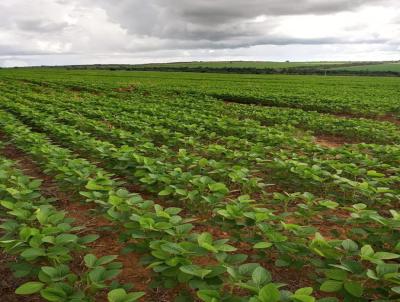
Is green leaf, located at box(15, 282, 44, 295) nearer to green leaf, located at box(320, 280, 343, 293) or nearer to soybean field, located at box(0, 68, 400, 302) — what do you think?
soybean field, located at box(0, 68, 400, 302)

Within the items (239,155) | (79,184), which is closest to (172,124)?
(239,155)

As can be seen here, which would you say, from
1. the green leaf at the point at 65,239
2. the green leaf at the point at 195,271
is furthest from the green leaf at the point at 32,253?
the green leaf at the point at 195,271

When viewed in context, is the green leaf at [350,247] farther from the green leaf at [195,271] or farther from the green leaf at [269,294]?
the green leaf at [195,271]

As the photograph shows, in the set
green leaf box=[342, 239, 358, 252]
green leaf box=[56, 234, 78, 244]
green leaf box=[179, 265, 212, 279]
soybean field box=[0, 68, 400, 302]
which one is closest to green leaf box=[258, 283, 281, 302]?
soybean field box=[0, 68, 400, 302]

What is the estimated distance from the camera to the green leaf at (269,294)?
6.10ft

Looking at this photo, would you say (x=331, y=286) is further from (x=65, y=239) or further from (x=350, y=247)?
(x=65, y=239)

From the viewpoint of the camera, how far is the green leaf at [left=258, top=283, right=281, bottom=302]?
1860 millimetres

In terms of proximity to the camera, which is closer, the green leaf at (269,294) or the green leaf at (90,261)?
the green leaf at (269,294)

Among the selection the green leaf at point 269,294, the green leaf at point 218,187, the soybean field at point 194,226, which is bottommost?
the soybean field at point 194,226

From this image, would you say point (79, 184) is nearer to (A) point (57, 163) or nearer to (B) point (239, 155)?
(A) point (57, 163)

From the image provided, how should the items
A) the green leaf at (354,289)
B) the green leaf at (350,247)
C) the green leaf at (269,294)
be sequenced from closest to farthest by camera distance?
the green leaf at (269,294)
the green leaf at (354,289)
the green leaf at (350,247)

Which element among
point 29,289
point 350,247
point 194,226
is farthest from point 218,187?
point 29,289

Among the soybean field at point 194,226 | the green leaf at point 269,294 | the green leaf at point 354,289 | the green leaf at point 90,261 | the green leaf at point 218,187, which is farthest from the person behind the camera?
the green leaf at point 218,187

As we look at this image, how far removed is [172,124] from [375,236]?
763 centimetres
